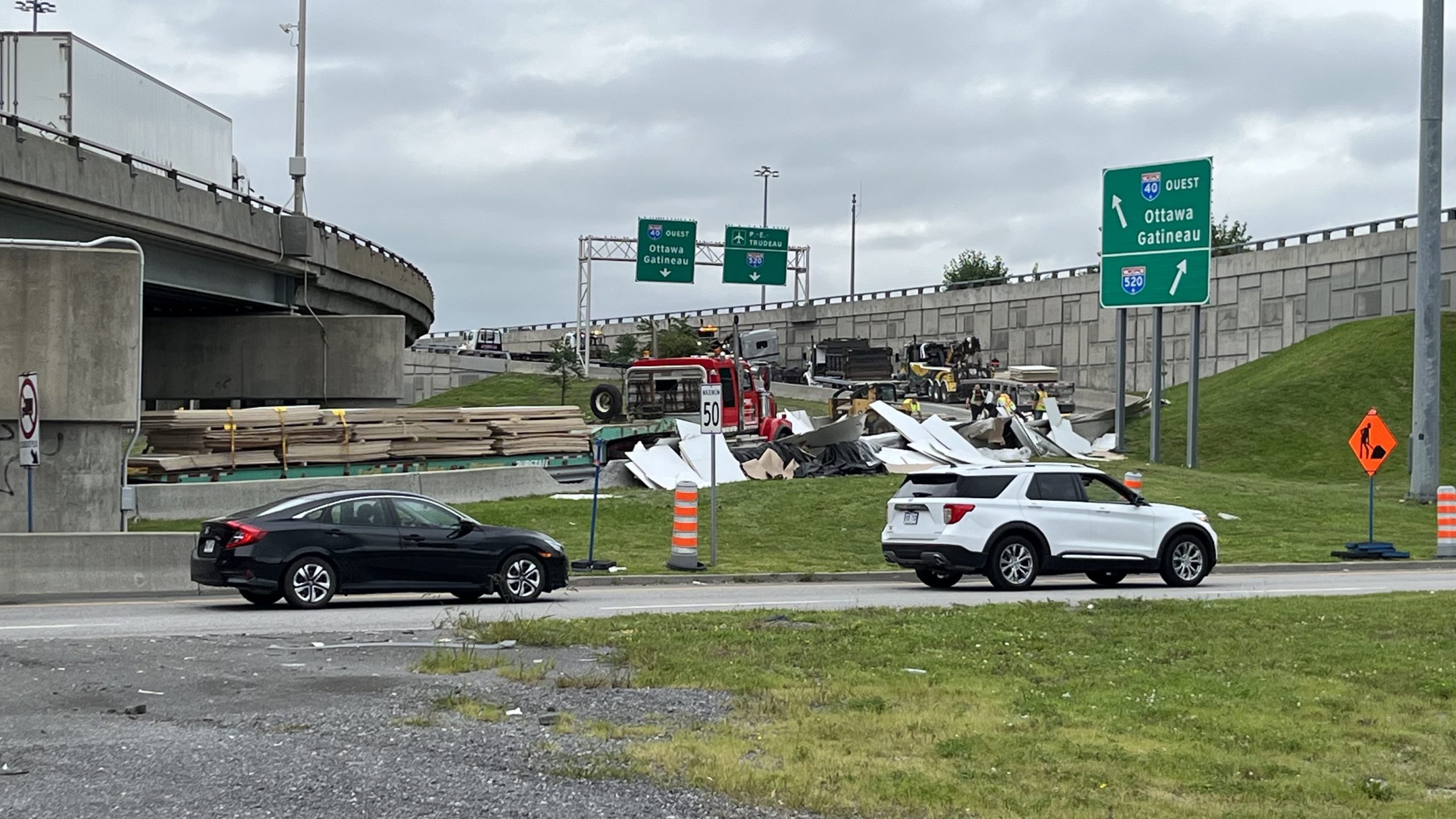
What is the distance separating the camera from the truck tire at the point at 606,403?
46.3 m

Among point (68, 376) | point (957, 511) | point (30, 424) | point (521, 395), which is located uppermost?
point (521, 395)

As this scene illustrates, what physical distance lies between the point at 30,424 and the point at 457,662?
1302 cm

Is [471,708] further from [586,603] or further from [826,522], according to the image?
[826,522]

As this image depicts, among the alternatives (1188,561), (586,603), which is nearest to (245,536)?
(586,603)

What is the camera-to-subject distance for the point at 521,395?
7906cm

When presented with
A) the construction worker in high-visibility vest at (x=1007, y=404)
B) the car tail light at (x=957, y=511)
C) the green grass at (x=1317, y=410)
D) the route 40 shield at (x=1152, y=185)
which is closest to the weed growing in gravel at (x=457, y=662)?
the car tail light at (x=957, y=511)

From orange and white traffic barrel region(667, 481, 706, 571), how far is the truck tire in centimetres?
2347

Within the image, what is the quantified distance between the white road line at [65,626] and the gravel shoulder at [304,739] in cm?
224

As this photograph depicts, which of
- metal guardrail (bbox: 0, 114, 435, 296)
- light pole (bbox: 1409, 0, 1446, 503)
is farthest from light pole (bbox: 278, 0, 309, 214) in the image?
light pole (bbox: 1409, 0, 1446, 503)

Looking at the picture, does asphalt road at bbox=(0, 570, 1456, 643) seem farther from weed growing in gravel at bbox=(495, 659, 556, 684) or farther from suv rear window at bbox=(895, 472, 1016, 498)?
weed growing in gravel at bbox=(495, 659, 556, 684)

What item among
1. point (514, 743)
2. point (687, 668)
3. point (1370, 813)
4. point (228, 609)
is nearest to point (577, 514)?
point (228, 609)

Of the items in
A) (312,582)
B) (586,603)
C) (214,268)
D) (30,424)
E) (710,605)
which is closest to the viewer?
(312,582)

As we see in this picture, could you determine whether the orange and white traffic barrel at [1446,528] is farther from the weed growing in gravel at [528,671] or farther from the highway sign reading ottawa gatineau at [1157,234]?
the weed growing in gravel at [528,671]

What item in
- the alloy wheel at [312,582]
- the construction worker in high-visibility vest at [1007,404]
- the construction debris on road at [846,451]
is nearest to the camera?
the alloy wheel at [312,582]
